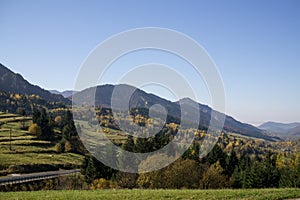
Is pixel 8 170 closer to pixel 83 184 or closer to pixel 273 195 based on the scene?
pixel 83 184

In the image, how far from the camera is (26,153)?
7862cm

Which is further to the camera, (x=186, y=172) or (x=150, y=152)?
(x=150, y=152)

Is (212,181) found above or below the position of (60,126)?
below

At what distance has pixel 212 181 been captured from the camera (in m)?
55.3

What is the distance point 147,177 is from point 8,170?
108ft

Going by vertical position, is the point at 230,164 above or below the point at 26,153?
below

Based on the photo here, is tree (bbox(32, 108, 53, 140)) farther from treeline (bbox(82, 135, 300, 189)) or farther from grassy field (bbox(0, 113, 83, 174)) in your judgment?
treeline (bbox(82, 135, 300, 189))

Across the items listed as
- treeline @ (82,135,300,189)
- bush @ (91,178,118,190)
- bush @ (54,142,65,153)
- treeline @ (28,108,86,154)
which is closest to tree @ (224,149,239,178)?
treeline @ (82,135,300,189)

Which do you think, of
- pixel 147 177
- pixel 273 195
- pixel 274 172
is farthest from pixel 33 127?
pixel 273 195

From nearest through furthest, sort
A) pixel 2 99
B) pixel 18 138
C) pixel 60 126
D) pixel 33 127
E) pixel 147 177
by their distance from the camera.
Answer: pixel 147 177, pixel 18 138, pixel 33 127, pixel 60 126, pixel 2 99

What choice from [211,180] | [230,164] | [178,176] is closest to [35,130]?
[230,164]

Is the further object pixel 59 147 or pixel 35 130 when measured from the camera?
pixel 35 130

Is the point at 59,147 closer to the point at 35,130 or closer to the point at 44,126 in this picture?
the point at 35,130

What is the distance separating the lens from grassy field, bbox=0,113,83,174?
230ft
